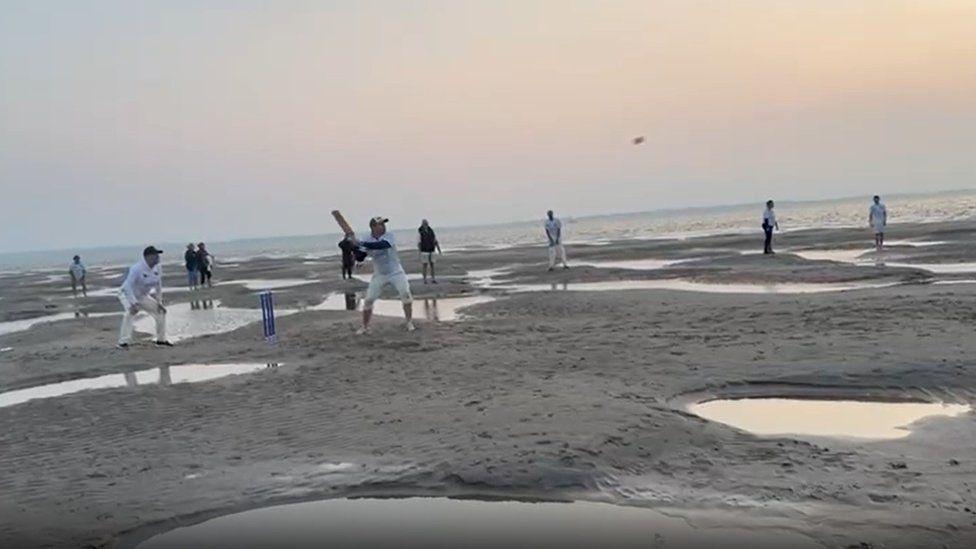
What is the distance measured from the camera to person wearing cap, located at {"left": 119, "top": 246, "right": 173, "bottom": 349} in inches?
638

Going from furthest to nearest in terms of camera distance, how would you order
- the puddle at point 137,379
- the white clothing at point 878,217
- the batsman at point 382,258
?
the white clothing at point 878,217, the batsman at point 382,258, the puddle at point 137,379

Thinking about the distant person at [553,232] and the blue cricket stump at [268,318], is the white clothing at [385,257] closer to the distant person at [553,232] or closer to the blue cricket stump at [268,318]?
the blue cricket stump at [268,318]

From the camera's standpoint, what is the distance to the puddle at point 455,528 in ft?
18.1

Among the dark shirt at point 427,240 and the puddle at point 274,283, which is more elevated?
the dark shirt at point 427,240

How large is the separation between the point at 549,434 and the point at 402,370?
449cm

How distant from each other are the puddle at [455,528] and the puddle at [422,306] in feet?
38.9

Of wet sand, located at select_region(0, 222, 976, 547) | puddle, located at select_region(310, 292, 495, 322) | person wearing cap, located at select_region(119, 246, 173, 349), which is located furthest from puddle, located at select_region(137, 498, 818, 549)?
puddle, located at select_region(310, 292, 495, 322)

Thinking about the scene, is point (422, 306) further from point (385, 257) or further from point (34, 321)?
point (34, 321)

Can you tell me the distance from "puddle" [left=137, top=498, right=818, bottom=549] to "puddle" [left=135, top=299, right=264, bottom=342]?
1276 centimetres

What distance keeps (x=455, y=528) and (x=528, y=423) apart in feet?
8.17

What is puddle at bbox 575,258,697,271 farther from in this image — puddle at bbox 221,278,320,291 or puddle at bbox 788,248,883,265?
puddle at bbox 221,278,320,291

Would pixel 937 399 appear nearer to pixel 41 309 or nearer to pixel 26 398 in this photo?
pixel 26 398

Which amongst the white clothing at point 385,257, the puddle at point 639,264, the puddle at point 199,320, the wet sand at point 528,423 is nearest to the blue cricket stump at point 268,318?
the wet sand at point 528,423

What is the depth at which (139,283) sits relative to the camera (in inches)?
639
